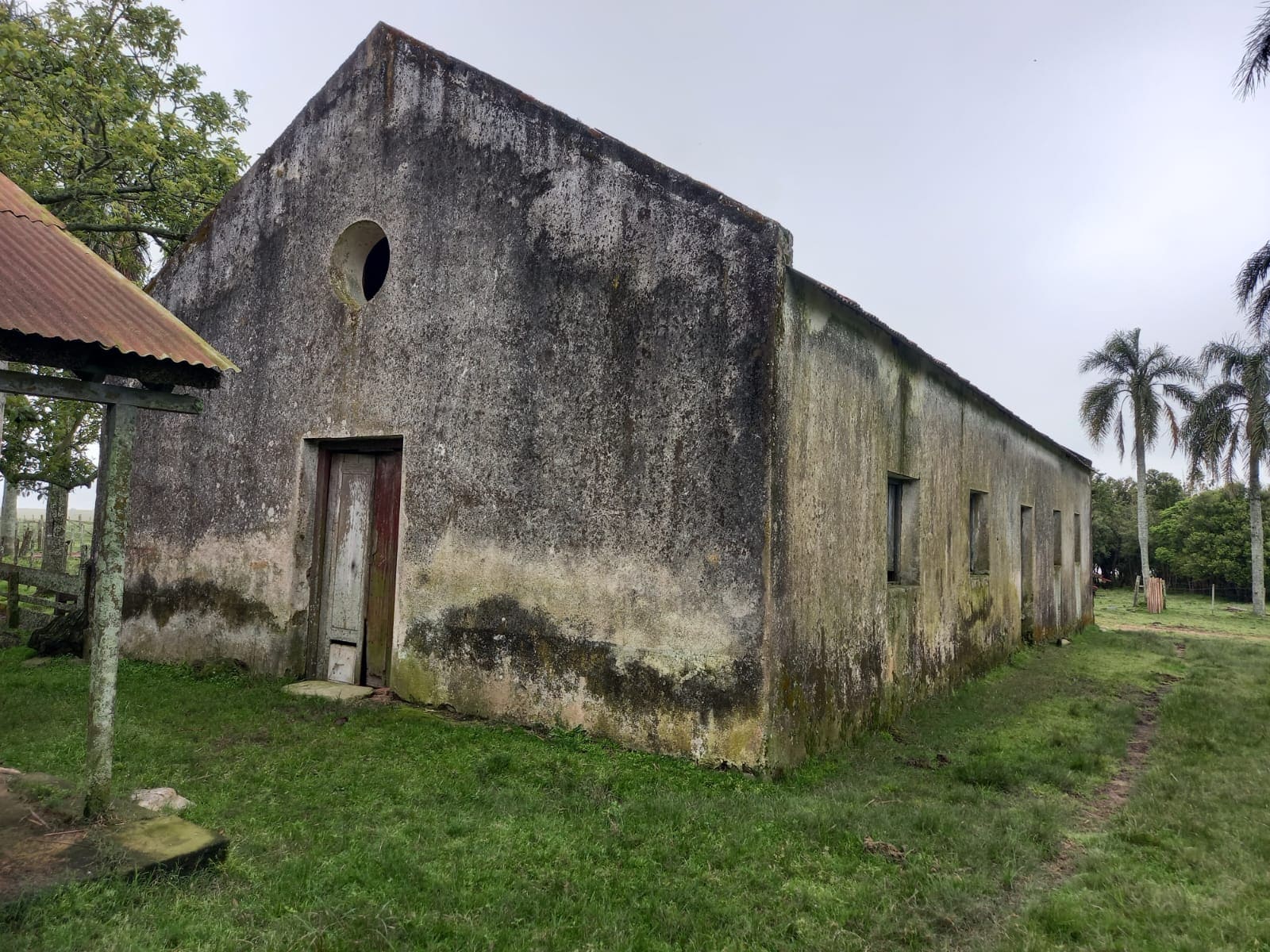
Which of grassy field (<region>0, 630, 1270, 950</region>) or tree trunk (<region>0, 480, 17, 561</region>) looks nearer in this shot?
grassy field (<region>0, 630, 1270, 950</region>)

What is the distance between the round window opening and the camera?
8109 mm

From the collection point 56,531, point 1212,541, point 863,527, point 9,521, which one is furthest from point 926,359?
point 1212,541

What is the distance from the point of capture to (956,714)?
26.9ft

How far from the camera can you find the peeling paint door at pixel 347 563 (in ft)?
25.7

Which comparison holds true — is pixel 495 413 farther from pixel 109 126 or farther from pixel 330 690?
pixel 109 126

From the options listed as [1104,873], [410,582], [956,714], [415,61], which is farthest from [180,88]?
[1104,873]

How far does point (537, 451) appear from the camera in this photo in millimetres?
6562

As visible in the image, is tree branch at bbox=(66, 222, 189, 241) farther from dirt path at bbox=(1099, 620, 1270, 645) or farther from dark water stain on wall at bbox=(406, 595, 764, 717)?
dirt path at bbox=(1099, 620, 1270, 645)

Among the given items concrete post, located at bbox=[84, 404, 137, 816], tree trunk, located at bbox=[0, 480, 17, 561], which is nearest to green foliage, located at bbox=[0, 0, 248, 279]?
concrete post, located at bbox=[84, 404, 137, 816]

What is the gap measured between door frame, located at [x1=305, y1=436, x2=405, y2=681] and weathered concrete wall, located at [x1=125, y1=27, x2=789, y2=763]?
7cm

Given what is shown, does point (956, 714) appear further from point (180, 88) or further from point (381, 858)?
point (180, 88)

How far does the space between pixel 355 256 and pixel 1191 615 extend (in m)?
27.7

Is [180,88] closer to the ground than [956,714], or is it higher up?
higher up

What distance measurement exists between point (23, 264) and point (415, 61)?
489 cm
